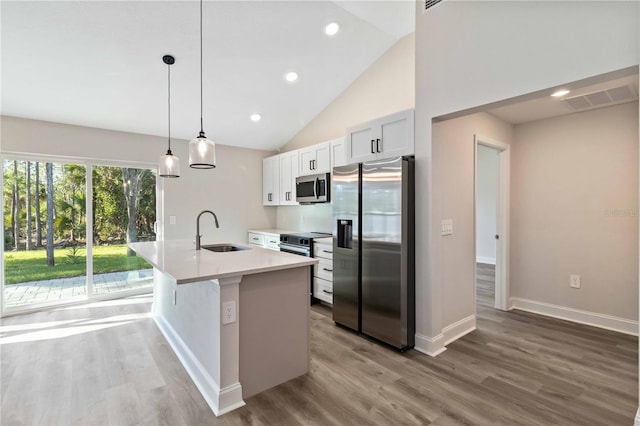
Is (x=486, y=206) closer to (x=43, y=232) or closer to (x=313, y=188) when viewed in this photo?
(x=313, y=188)

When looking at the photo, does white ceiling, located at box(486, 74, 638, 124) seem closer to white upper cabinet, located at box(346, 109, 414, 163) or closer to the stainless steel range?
white upper cabinet, located at box(346, 109, 414, 163)

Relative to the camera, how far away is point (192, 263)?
7.11ft

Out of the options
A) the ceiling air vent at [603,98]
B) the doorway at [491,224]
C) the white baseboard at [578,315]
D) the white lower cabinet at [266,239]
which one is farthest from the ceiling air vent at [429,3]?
the white baseboard at [578,315]

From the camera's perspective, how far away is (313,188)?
440cm

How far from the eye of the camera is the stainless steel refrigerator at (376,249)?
273 centimetres

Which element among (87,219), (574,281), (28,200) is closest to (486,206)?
(574,281)

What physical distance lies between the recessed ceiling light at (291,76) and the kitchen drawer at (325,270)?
Answer: 2.32m

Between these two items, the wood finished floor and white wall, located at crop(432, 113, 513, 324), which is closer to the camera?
the wood finished floor

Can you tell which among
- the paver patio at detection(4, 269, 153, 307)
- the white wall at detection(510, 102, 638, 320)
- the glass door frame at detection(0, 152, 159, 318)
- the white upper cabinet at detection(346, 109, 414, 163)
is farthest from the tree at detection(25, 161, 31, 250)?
the white wall at detection(510, 102, 638, 320)

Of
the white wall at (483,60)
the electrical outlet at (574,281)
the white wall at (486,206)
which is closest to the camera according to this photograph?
the white wall at (483,60)

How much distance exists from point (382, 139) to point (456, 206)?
0.99m

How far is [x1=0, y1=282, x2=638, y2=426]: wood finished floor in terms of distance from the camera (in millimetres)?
1903

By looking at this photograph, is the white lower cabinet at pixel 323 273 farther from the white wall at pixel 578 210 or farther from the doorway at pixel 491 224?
the white wall at pixel 578 210

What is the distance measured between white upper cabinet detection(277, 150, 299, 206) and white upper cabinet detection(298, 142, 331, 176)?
7.9 inches
